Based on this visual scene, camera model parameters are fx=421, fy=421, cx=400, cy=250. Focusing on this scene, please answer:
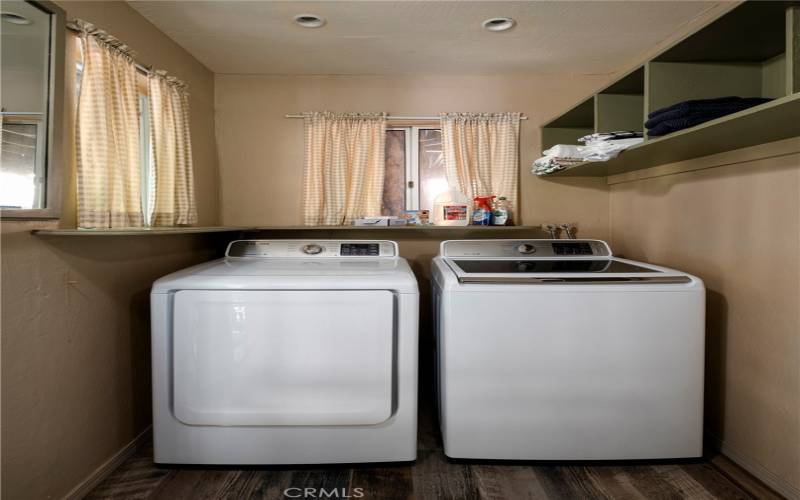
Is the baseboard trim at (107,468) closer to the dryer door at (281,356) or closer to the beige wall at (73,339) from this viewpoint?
the beige wall at (73,339)

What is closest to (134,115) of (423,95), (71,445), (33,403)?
(33,403)

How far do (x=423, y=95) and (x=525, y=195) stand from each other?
97 cm

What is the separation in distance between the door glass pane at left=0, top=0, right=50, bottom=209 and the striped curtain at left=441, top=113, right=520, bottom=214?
205 centimetres

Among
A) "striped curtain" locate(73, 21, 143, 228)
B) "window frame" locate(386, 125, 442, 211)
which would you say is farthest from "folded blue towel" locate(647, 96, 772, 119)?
"striped curtain" locate(73, 21, 143, 228)

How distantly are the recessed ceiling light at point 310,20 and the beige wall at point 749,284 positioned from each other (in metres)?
1.93

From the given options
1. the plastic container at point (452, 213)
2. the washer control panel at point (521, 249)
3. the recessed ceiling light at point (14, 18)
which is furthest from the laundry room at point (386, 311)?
the plastic container at point (452, 213)

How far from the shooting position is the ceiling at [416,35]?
6.36ft

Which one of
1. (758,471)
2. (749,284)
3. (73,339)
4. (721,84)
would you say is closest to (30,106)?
(73,339)

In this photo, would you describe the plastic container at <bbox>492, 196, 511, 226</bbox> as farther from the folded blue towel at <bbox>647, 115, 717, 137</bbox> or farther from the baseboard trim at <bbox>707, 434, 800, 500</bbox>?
the baseboard trim at <bbox>707, 434, 800, 500</bbox>

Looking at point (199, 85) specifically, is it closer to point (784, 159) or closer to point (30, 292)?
point (30, 292)

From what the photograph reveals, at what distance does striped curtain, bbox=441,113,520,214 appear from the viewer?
9.17 feet

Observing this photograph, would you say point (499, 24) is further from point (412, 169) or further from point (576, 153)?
point (412, 169)

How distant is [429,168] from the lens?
115 inches

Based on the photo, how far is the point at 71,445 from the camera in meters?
1.55
